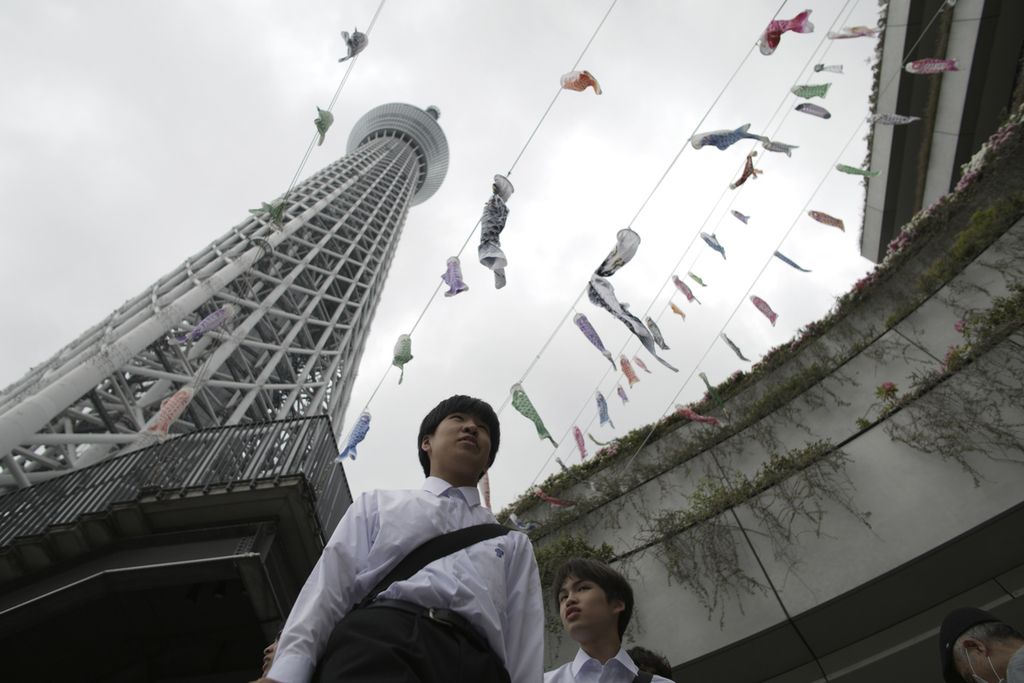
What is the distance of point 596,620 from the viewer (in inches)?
124

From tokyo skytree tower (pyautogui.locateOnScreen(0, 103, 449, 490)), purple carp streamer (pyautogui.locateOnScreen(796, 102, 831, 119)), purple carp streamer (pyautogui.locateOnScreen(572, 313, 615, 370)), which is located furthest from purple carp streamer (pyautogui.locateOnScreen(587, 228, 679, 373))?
tokyo skytree tower (pyautogui.locateOnScreen(0, 103, 449, 490))

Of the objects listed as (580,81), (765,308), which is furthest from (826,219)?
(580,81)

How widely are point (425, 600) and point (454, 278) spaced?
5.70m

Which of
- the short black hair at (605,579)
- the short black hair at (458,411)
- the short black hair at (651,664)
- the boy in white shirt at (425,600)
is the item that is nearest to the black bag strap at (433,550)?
the boy in white shirt at (425,600)

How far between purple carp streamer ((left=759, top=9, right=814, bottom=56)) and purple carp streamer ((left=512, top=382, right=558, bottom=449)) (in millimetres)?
5992

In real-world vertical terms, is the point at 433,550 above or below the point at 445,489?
below

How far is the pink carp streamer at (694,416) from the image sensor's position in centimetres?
811

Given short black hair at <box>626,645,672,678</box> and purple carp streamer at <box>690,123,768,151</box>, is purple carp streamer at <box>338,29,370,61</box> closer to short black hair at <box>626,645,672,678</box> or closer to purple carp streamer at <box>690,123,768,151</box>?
purple carp streamer at <box>690,123,768,151</box>

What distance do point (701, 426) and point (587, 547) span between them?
2508 mm

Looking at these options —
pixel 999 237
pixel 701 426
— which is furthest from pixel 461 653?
pixel 999 237

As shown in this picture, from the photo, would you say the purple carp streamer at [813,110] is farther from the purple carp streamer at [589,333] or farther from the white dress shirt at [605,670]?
the white dress shirt at [605,670]

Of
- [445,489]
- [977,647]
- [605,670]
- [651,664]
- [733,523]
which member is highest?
[445,489]

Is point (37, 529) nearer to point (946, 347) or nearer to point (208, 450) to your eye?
point (208, 450)

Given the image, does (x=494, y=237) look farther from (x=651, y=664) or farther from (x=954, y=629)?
(x=954, y=629)
